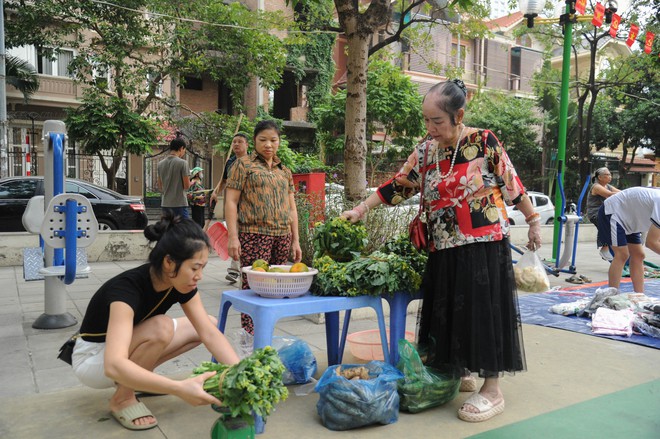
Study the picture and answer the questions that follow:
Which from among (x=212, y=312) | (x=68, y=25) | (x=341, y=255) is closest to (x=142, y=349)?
(x=341, y=255)

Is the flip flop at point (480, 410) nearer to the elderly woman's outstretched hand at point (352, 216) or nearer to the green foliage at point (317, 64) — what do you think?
the elderly woman's outstretched hand at point (352, 216)

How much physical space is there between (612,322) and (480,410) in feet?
8.15

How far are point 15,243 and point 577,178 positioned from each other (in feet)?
72.2

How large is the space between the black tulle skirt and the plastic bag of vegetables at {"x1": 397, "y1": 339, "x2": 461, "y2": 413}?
0.10 meters

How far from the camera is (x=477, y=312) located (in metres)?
2.97

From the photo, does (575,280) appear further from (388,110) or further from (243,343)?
(388,110)

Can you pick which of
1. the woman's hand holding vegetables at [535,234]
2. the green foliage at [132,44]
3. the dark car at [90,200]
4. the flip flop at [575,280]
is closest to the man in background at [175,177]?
the dark car at [90,200]

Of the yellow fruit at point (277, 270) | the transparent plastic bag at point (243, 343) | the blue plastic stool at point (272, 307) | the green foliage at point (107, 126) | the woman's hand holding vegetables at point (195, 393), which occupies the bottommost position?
the transparent plastic bag at point (243, 343)

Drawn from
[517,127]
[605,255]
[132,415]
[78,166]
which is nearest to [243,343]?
[132,415]

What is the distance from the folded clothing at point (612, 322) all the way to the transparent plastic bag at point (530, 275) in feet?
4.43

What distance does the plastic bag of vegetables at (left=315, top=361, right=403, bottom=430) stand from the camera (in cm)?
274

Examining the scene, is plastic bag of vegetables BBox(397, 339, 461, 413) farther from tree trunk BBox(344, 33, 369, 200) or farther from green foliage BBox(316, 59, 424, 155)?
green foliage BBox(316, 59, 424, 155)

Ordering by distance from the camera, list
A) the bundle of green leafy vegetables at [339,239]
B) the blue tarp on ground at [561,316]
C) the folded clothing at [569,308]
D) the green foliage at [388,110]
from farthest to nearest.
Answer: the green foliage at [388,110] < the folded clothing at [569,308] < the blue tarp on ground at [561,316] < the bundle of green leafy vegetables at [339,239]

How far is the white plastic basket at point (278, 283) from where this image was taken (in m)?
2.96
